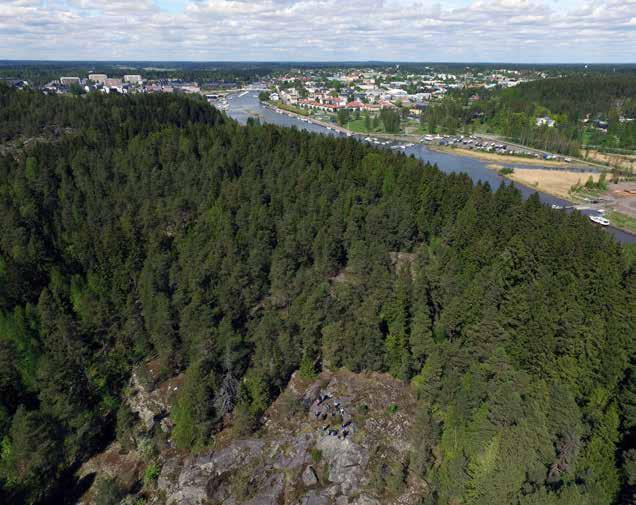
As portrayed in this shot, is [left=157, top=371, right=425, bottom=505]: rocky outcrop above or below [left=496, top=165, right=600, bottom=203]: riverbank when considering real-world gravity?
above

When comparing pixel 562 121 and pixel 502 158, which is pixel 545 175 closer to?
pixel 502 158

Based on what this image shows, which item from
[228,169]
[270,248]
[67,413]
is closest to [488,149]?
[228,169]

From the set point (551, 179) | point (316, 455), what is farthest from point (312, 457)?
point (551, 179)

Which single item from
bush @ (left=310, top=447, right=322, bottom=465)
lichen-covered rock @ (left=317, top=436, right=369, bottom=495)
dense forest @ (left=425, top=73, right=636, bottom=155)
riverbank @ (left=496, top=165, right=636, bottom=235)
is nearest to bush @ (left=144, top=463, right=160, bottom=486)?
bush @ (left=310, top=447, right=322, bottom=465)

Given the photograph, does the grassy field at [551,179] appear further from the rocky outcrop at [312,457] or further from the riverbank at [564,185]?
the rocky outcrop at [312,457]

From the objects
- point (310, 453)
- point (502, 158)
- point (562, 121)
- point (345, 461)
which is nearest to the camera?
point (345, 461)

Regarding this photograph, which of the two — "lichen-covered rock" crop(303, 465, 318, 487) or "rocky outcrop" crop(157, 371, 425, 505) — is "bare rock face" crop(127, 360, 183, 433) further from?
"lichen-covered rock" crop(303, 465, 318, 487)

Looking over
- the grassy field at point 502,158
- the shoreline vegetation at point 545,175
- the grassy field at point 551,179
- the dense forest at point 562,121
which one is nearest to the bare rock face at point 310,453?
the shoreline vegetation at point 545,175

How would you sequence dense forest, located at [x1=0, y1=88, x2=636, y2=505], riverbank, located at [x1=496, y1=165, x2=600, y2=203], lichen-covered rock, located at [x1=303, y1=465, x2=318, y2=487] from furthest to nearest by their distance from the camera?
riverbank, located at [x1=496, y1=165, x2=600, y2=203] < lichen-covered rock, located at [x1=303, y1=465, x2=318, y2=487] < dense forest, located at [x1=0, y1=88, x2=636, y2=505]
